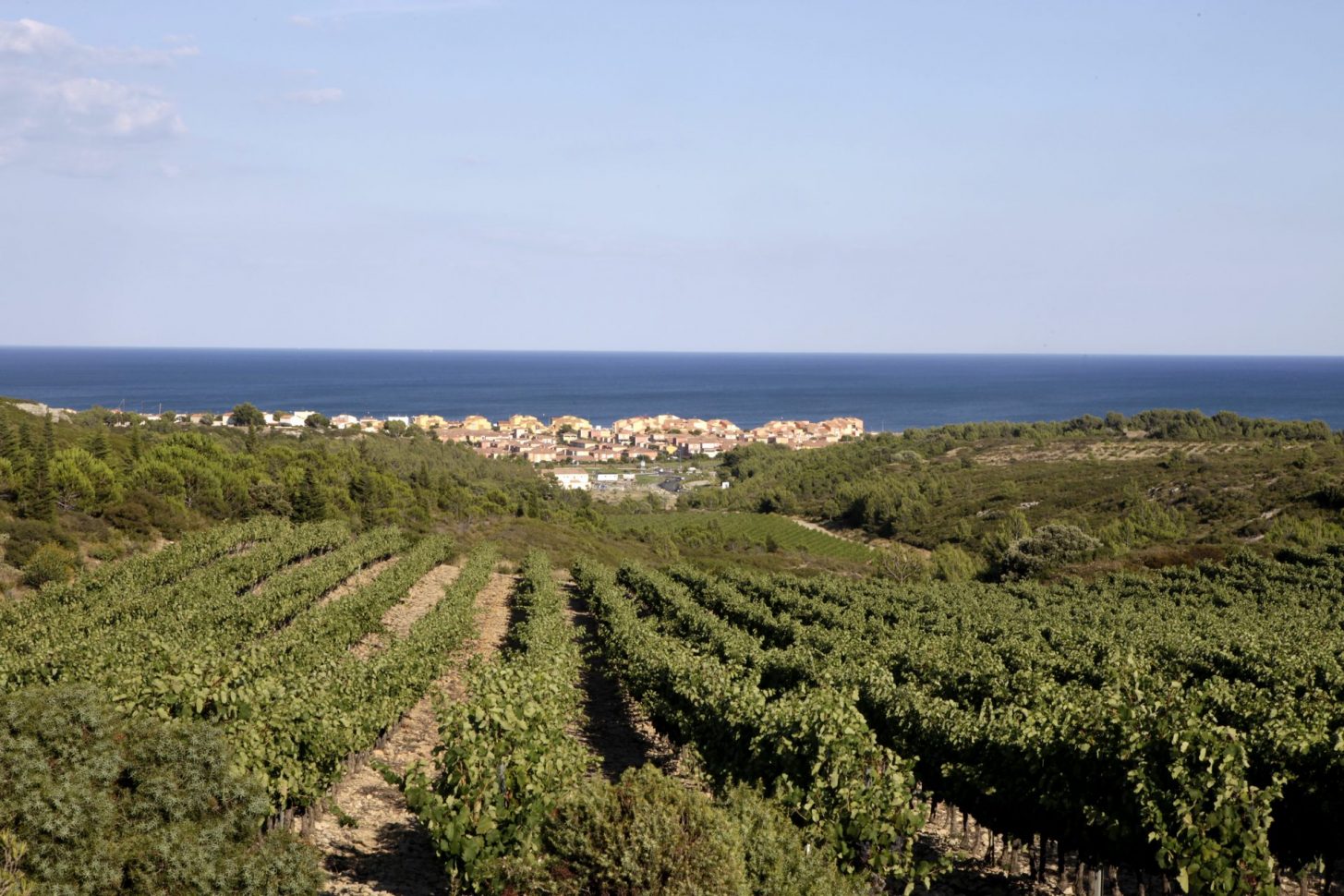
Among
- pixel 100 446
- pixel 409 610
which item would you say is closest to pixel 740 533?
pixel 100 446

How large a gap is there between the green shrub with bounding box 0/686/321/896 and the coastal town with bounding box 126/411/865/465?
395 ft

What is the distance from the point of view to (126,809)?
923 centimetres

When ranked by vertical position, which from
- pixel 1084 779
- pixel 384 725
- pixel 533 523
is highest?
pixel 1084 779

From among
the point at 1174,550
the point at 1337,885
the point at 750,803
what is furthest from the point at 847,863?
the point at 1174,550

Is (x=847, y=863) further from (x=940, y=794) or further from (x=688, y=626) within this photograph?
(x=688, y=626)

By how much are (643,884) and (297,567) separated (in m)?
32.2

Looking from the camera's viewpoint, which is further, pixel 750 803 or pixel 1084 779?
pixel 1084 779

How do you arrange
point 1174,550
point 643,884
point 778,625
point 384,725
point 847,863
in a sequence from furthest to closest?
point 1174,550
point 778,625
point 384,725
point 847,863
point 643,884

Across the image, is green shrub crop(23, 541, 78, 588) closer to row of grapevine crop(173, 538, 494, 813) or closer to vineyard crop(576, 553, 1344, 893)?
row of grapevine crop(173, 538, 494, 813)

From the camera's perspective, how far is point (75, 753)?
9359mm

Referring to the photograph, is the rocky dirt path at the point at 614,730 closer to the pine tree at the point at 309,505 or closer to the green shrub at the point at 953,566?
the pine tree at the point at 309,505

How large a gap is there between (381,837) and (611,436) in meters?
163

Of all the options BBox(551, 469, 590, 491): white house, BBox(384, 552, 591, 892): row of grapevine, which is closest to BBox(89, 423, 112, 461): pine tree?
BBox(384, 552, 591, 892): row of grapevine

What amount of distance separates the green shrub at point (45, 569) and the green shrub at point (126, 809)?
964 inches
